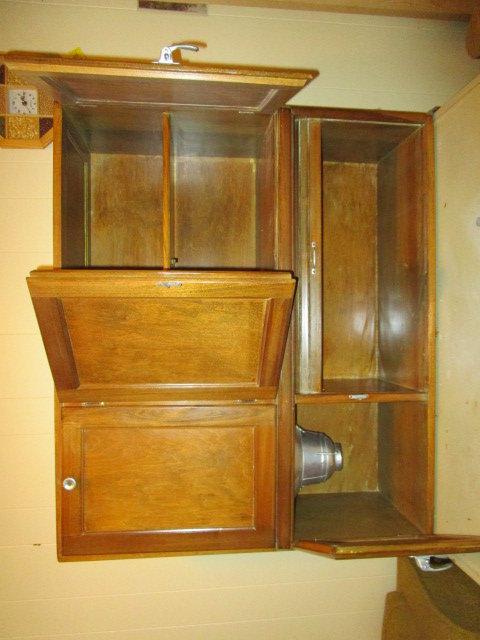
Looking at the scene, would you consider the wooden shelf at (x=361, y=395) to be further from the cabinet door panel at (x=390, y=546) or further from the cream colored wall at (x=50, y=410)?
the cream colored wall at (x=50, y=410)

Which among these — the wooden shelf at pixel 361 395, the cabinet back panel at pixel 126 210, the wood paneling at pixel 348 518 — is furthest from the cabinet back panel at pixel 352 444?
the cabinet back panel at pixel 126 210

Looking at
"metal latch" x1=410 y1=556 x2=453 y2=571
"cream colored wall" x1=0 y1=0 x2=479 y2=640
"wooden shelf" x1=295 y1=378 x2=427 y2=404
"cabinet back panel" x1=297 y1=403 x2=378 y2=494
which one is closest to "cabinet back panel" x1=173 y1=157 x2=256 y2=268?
"cream colored wall" x1=0 y1=0 x2=479 y2=640

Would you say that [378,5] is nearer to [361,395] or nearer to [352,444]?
[361,395]

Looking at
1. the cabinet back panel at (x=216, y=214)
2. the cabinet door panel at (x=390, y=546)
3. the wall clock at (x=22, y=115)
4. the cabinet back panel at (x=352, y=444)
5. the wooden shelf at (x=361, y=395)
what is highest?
the wall clock at (x=22, y=115)

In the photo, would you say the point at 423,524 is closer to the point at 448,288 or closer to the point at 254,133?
the point at 448,288

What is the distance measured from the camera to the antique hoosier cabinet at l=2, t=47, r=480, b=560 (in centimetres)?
104

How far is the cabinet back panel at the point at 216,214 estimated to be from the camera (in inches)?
58.4

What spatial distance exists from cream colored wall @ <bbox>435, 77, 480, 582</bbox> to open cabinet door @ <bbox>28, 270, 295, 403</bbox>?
503mm

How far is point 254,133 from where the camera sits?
52.4 inches

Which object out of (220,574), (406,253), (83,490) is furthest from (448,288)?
(220,574)

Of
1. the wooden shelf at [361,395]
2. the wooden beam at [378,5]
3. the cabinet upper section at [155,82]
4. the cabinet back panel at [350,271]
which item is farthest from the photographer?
the cabinet back panel at [350,271]

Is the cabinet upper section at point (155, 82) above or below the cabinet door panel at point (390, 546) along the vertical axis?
above

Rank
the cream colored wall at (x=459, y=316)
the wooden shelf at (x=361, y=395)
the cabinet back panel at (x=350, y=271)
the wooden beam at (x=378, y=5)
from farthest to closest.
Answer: the cabinet back panel at (x=350, y=271) → the wooden beam at (x=378, y=5) → the wooden shelf at (x=361, y=395) → the cream colored wall at (x=459, y=316)

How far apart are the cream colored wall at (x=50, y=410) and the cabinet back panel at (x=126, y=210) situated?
222 mm
